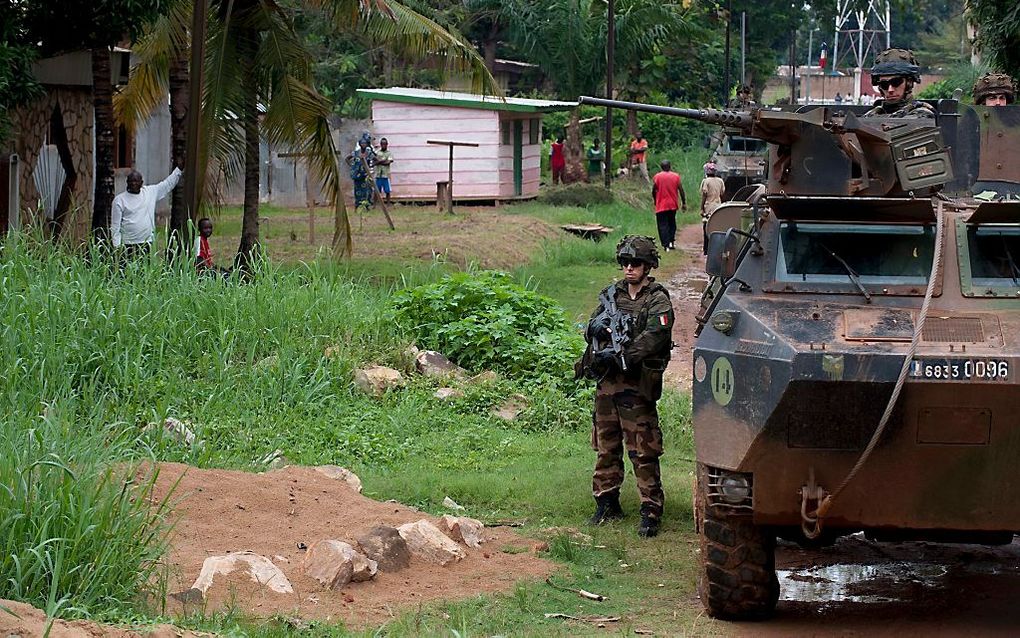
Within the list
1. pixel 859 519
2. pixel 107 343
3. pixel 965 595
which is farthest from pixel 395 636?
pixel 107 343

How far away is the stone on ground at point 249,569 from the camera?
6617mm

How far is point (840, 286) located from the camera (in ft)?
23.1

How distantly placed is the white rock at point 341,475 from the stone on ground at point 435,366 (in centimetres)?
279

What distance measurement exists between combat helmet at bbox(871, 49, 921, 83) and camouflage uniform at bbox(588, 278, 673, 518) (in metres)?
1.94

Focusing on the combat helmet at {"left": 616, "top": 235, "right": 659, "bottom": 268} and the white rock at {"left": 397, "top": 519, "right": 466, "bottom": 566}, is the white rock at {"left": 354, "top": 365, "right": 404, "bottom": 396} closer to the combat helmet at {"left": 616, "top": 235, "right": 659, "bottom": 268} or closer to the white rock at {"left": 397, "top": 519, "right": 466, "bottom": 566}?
the combat helmet at {"left": 616, "top": 235, "right": 659, "bottom": 268}

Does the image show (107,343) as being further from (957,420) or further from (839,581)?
(957,420)

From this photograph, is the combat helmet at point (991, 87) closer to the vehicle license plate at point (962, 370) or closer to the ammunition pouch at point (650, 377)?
the ammunition pouch at point (650, 377)

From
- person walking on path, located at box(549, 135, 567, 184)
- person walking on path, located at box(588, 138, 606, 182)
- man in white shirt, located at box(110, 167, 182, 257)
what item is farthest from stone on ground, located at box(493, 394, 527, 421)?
person walking on path, located at box(588, 138, 606, 182)

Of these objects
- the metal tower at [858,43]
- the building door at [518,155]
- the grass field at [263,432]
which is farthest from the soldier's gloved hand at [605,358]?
the metal tower at [858,43]

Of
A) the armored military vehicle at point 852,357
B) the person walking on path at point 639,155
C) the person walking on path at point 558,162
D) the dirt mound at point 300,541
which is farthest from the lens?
the person walking on path at point 558,162

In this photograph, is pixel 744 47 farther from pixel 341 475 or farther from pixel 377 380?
pixel 341 475

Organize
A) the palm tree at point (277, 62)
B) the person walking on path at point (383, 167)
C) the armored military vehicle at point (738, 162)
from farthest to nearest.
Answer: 1. the person walking on path at point (383, 167)
2. the armored military vehicle at point (738, 162)
3. the palm tree at point (277, 62)

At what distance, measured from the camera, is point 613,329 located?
8.65 meters

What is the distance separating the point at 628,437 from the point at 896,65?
280cm
